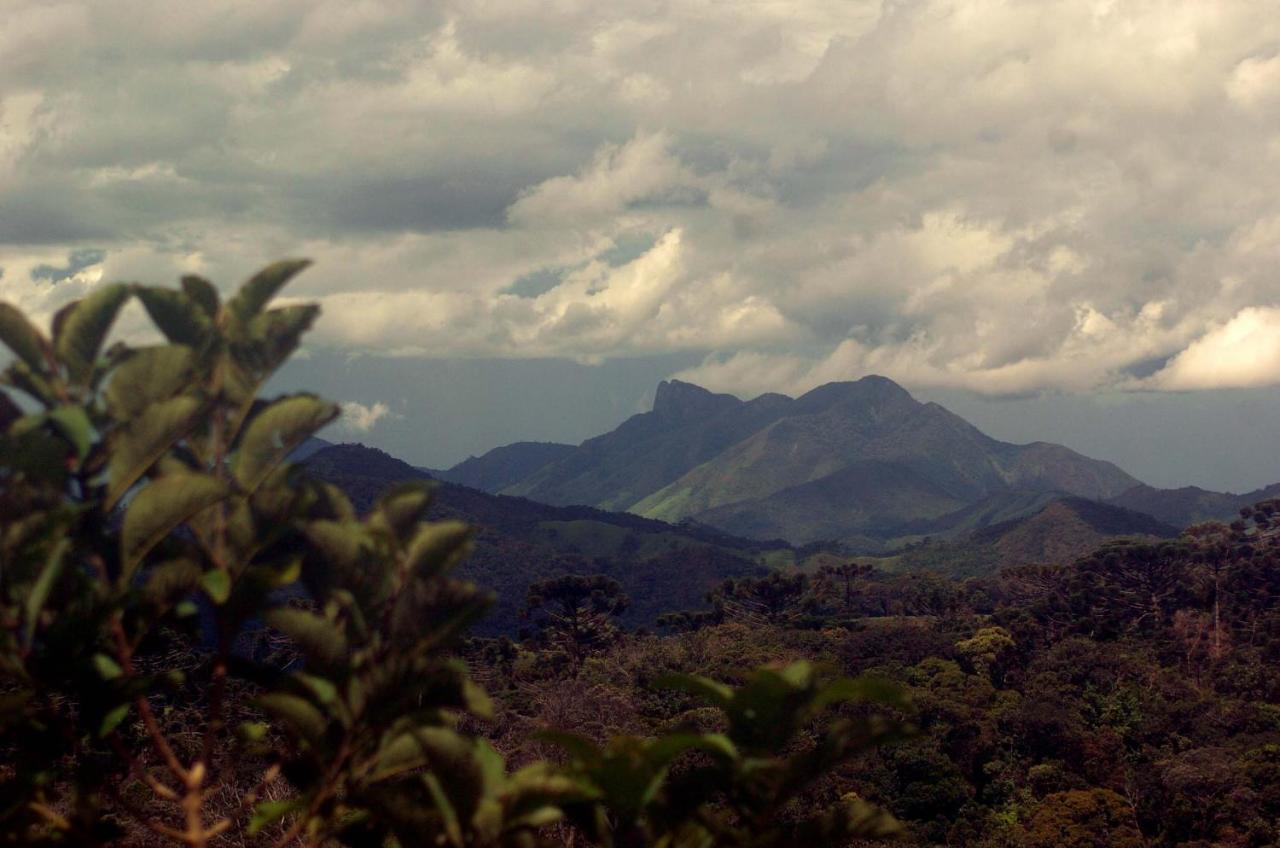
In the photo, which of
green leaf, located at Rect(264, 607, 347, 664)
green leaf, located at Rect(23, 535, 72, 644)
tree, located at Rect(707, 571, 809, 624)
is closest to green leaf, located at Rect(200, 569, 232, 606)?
green leaf, located at Rect(264, 607, 347, 664)

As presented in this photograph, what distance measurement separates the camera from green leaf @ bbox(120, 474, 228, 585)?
5.73 m

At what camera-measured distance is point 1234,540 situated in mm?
84625

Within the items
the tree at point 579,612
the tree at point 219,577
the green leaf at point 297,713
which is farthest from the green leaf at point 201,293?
the tree at point 579,612

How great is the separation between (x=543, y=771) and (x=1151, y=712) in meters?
57.6

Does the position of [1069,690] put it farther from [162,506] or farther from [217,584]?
[162,506]

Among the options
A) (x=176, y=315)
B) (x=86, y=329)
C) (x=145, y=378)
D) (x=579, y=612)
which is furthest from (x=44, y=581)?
(x=579, y=612)

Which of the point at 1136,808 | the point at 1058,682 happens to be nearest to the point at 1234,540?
the point at 1058,682

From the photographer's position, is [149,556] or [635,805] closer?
[635,805]

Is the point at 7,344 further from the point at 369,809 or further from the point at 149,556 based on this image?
the point at 369,809

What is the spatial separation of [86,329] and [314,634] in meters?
2.17

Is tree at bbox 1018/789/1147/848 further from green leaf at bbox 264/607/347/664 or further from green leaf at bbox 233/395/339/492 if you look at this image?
green leaf at bbox 233/395/339/492

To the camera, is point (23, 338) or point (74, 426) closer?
point (74, 426)

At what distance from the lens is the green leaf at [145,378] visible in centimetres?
604

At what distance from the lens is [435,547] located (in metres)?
6.11
